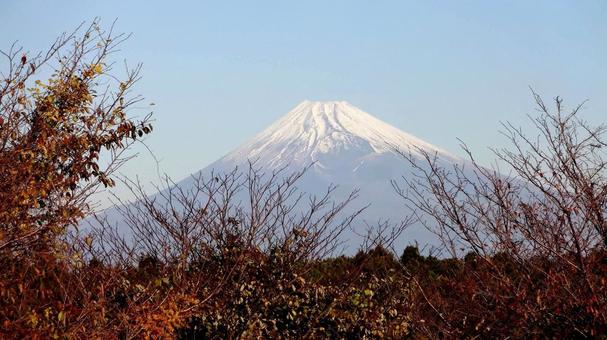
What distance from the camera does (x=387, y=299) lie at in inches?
442

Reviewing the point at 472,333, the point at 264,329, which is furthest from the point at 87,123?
the point at 472,333

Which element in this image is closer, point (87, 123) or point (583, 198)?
point (583, 198)

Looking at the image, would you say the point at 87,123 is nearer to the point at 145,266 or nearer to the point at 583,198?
the point at 145,266

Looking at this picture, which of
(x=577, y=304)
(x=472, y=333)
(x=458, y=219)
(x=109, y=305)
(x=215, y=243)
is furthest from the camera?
(x=215, y=243)

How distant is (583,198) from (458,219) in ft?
3.30

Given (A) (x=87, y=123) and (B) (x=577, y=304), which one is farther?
(A) (x=87, y=123)

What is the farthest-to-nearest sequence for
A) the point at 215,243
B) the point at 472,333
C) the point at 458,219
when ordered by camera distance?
the point at 215,243, the point at 472,333, the point at 458,219

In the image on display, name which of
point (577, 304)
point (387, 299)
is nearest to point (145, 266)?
point (387, 299)

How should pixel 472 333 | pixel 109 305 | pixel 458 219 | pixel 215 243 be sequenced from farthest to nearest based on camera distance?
1. pixel 215 243
2. pixel 109 305
3. pixel 472 333
4. pixel 458 219

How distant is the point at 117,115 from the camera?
10812mm

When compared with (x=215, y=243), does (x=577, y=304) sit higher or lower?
lower

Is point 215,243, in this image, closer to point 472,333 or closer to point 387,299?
point 387,299

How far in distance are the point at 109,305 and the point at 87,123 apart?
6.56 ft

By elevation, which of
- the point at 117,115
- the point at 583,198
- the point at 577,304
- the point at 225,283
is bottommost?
the point at 577,304
